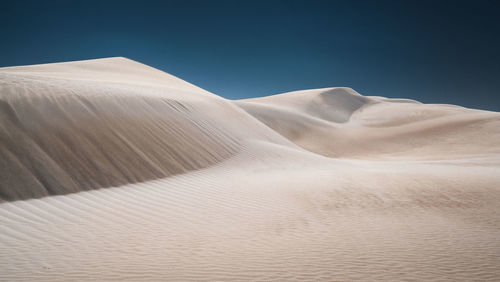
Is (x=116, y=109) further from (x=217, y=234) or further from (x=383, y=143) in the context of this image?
(x=383, y=143)

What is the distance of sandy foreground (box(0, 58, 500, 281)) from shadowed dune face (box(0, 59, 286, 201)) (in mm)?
39

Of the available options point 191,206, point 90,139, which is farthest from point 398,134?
point 90,139

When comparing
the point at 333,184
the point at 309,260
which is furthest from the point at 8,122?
the point at 333,184

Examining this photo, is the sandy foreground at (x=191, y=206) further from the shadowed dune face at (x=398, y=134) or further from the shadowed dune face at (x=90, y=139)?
the shadowed dune face at (x=398, y=134)

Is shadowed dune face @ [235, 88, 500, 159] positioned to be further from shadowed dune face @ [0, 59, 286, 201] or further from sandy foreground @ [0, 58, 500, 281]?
shadowed dune face @ [0, 59, 286, 201]

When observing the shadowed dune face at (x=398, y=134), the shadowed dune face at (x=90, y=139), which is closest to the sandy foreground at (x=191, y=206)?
the shadowed dune face at (x=90, y=139)

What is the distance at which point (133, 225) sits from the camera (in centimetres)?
490

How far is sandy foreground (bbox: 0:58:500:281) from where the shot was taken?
12.5 feet

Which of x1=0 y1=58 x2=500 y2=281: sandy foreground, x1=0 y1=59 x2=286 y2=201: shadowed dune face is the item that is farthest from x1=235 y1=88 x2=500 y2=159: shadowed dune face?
x1=0 y1=59 x2=286 y2=201: shadowed dune face

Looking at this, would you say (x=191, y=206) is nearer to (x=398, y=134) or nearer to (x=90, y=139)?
(x=90, y=139)

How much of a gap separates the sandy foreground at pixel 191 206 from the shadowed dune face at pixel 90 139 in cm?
4

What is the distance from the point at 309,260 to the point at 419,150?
Answer: 84.3 ft

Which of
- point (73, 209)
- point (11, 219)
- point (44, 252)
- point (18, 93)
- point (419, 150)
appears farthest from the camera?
point (419, 150)

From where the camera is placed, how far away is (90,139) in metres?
7.72
